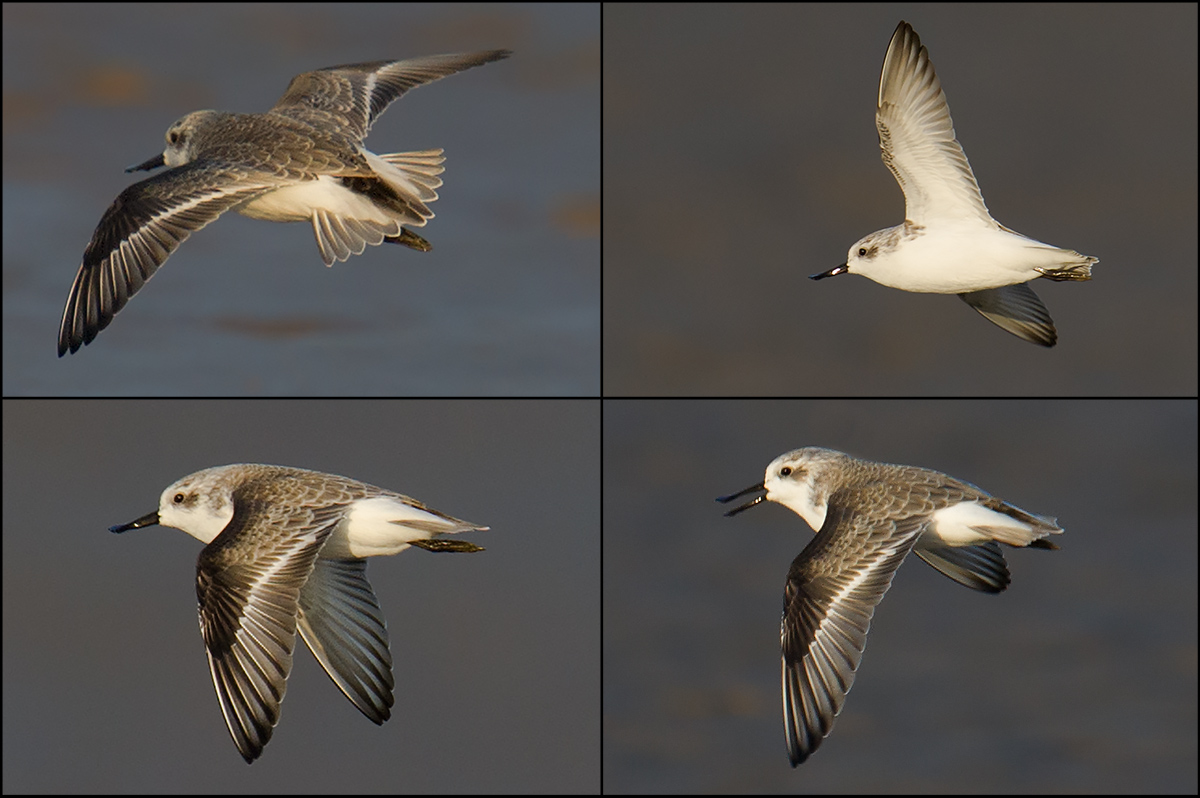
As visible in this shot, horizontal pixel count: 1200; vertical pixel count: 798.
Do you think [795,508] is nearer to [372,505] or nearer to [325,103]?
[372,505]

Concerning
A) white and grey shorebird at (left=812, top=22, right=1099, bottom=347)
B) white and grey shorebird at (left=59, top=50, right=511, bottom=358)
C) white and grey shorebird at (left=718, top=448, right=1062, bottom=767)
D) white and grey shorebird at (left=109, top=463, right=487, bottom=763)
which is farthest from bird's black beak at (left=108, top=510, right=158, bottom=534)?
white and grey shorebird at (left=812, top=22, right=1099, bottom=347)

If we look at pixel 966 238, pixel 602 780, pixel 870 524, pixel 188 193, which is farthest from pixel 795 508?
pixel 188 193

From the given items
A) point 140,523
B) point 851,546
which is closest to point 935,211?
point 851,546

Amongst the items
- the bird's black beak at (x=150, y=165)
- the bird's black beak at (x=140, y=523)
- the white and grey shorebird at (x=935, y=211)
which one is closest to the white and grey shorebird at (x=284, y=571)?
the bird's black beak at (x=140, y=523)

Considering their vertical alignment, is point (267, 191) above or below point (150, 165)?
below

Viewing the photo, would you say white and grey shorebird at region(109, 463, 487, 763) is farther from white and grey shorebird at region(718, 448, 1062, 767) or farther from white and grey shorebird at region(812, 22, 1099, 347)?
white and grey shorebird at region(812, 22, 1099, 347)

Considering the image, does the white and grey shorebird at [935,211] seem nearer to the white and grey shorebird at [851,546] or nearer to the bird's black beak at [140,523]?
the white and grey shorebird at [851,546]

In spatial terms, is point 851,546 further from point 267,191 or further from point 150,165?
point 150,165
